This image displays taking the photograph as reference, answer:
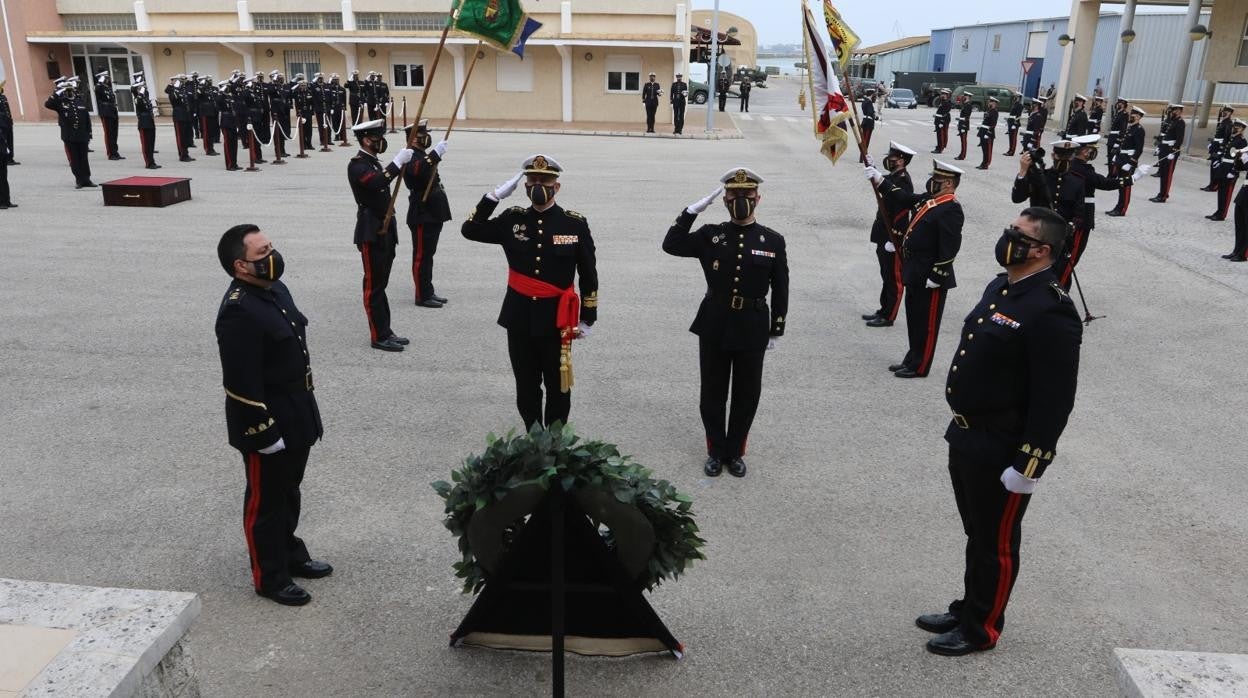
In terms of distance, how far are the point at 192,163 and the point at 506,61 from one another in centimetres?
1579

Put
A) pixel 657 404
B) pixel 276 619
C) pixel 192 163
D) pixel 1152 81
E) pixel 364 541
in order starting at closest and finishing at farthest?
1. pixel 276 619
2. pixel 364 541
3. pixel 657 404
4. pixel 192 163
5. pixel 1152 81

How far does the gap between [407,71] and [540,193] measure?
3155 cm

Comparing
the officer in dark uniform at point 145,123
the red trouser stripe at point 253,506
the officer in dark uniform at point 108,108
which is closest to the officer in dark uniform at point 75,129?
the officer in dark uniform at point 108,108

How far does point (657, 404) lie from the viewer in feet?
22.9

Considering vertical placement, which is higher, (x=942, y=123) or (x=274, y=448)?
(x=942, y=123)

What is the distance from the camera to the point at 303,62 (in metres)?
34.5

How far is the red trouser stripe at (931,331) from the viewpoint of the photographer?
7574 millimetres

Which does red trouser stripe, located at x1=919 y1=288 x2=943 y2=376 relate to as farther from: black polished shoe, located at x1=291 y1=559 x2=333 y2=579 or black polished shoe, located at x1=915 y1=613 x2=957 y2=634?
black polished shoe, located at x1=291 y1=559 x2=333 y2=579

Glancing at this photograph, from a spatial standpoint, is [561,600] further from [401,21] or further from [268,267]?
[401,21]

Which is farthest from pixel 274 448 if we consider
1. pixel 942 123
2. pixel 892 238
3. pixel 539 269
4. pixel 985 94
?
pixel 985 94

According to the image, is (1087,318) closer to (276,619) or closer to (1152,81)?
(276,619)

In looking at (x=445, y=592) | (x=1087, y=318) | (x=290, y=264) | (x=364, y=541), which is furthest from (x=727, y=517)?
(x=290, y=264)

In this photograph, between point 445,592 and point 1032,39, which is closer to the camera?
point 445,592

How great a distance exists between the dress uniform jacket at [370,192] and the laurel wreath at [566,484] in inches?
191
